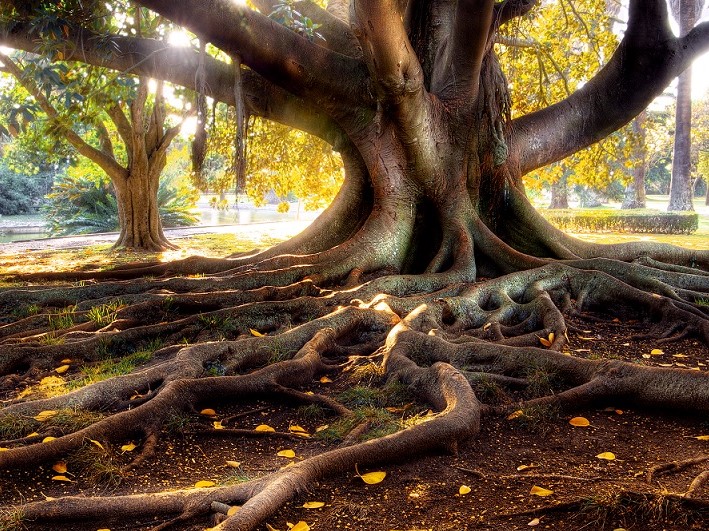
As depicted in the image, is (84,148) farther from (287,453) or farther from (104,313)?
(287,453)

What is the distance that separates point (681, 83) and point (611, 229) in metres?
5.70

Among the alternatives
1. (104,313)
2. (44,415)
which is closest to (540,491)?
(44,415)

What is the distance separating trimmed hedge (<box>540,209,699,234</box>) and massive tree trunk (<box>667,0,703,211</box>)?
3.22m

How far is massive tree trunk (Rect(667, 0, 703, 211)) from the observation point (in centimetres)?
2095

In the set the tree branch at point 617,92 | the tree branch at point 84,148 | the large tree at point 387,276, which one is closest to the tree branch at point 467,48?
the large tree at point 387,276

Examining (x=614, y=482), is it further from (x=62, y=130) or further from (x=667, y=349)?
(x=62, y=130)

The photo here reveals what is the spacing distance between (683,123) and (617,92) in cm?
1633

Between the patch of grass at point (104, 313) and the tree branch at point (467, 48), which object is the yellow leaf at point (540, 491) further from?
the tree branch at point (467, 48)

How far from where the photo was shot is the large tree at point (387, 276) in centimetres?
351

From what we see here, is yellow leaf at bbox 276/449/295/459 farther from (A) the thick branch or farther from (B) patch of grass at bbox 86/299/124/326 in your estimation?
(A) the thick branch

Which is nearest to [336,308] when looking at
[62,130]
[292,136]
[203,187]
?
[62,130]

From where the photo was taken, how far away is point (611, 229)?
21.4 m

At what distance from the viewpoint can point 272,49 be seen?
660 centimetres

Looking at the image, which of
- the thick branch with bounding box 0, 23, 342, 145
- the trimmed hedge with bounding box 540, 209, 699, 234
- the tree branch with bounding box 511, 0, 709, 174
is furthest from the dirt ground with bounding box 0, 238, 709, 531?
the trimmed hedge with bounding box 540, 209, 699, 234
